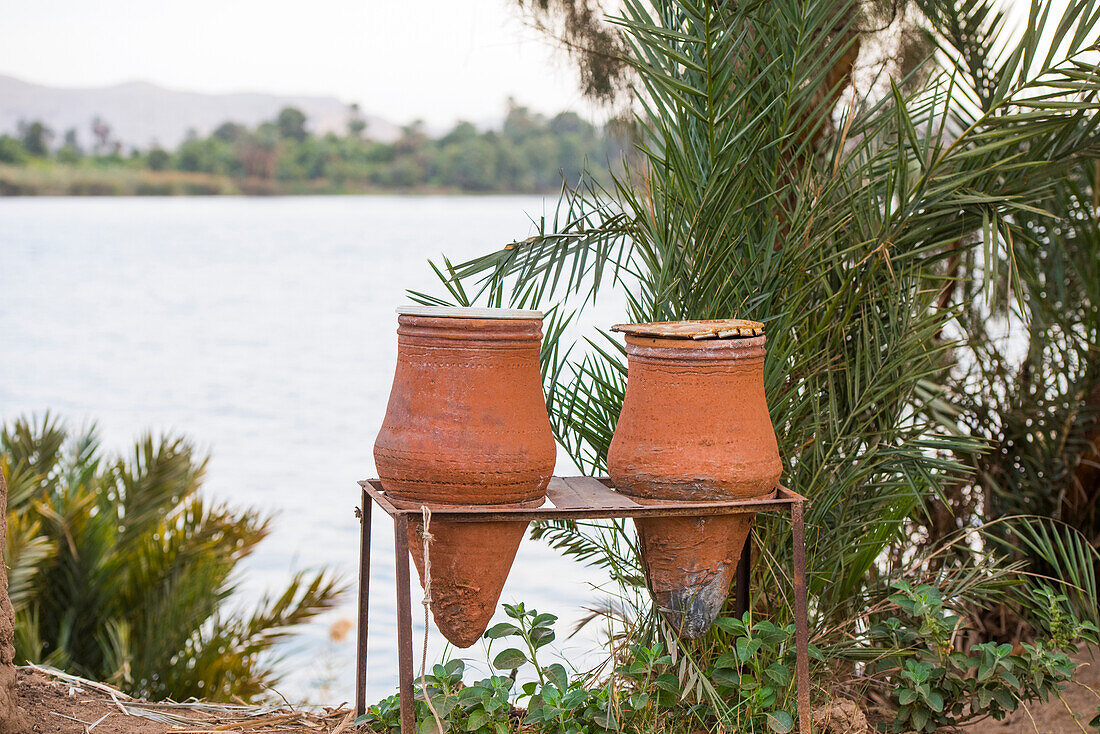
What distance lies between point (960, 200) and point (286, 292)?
67.4 ft

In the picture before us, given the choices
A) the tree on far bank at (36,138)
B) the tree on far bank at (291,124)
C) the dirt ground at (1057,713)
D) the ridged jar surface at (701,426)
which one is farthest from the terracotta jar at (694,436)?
the tree on far bank at (36,138)

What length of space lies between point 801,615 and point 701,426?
49cm

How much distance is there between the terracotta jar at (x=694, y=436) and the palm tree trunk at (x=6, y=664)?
1.39 meters

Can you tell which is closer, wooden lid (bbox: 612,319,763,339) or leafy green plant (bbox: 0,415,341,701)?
wooden lid (bbox: 612,319,763,339)

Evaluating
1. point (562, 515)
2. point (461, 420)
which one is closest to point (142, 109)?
point (461, 420)

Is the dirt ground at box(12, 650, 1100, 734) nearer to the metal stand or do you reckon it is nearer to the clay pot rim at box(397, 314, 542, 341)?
the metal stand

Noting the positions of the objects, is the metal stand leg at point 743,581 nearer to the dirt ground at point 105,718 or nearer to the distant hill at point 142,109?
the dirt ground at point 105,718

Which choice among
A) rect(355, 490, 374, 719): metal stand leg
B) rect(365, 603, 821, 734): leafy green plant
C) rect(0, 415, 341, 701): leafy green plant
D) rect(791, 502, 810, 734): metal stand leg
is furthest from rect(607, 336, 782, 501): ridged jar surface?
rect(0, 415, 341, 701): leafy green plant

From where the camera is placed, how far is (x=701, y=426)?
2.05 m

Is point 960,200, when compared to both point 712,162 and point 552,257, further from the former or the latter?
point 552,257

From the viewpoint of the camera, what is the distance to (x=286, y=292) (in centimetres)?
2177

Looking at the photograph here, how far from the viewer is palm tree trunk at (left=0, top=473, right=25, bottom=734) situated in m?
2.12

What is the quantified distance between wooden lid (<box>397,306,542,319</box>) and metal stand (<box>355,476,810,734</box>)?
0.38 m

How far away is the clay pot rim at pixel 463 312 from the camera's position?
195 centimetres
